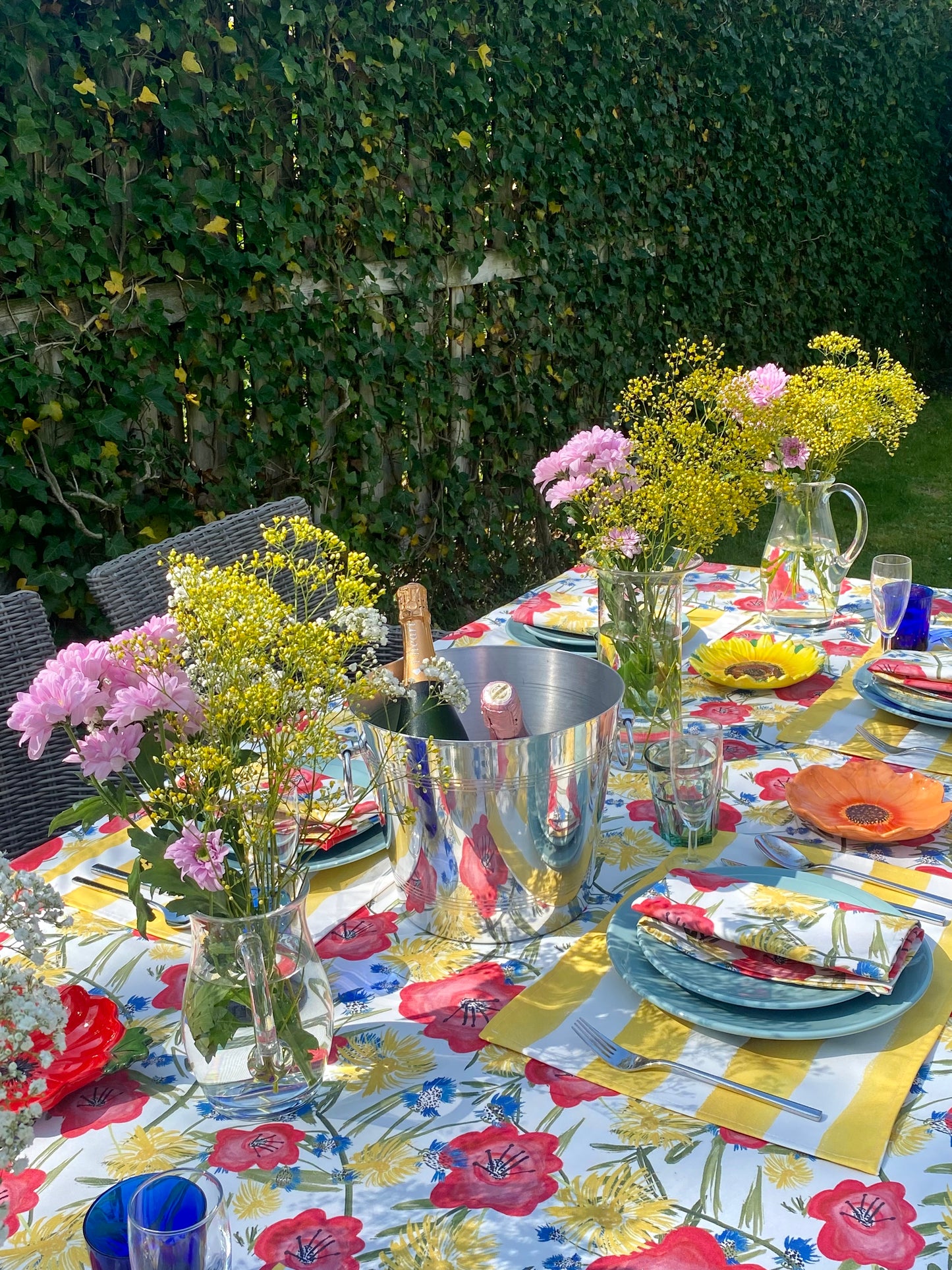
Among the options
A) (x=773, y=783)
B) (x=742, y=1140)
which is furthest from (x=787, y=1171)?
(x=773, y=783)

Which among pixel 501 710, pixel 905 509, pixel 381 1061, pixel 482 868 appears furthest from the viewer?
pixel 905 509

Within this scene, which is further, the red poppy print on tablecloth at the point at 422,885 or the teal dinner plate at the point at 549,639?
the teal dinner plate at the point at 549,639

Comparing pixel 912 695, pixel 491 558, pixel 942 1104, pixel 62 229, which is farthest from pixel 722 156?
pixel 942 1104

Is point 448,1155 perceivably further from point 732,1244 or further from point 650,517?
point 650,517

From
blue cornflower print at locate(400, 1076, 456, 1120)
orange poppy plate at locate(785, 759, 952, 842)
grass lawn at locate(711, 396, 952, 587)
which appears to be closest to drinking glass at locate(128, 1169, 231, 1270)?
blue cornflower print at locate(400, 1076, 456, 1120)

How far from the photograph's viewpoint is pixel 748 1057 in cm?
100

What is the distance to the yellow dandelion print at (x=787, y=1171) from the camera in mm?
873

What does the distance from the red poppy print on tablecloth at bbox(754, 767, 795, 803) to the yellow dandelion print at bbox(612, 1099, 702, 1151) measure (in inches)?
22.9

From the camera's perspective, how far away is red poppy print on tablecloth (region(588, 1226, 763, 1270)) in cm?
81

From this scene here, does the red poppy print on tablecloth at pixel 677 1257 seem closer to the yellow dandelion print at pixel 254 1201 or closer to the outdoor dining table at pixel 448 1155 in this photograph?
the outdoor dining table at pixel 448 1155

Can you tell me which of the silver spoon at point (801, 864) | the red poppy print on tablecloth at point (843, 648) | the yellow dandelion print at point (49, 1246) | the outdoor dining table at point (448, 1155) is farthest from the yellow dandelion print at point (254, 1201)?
the red poppy print on tablecloth at point (843, 648)

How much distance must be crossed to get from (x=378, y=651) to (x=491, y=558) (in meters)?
2.03

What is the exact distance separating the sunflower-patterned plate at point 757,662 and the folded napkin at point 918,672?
0.12 metres

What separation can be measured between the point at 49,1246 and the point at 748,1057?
559 millimetres
